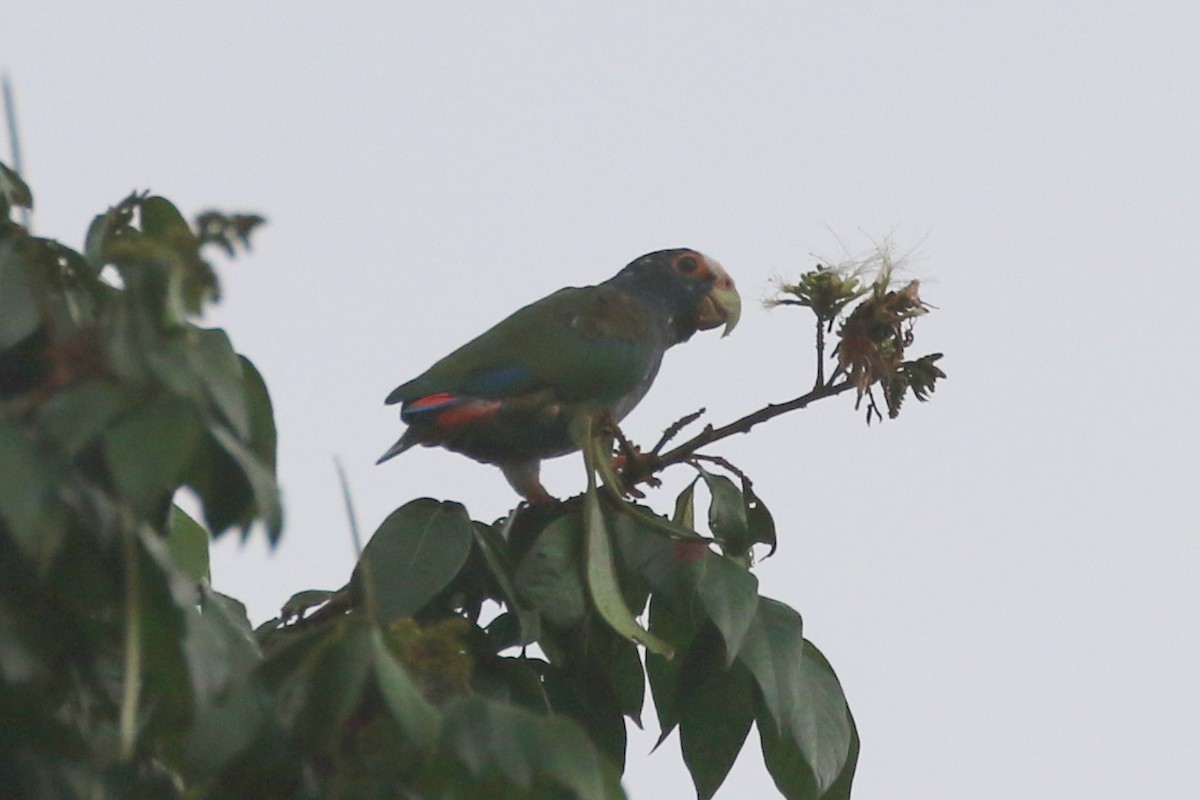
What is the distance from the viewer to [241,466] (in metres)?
1.77

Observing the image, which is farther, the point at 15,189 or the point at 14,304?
the point at 15,189

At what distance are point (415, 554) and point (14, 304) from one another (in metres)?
1.09

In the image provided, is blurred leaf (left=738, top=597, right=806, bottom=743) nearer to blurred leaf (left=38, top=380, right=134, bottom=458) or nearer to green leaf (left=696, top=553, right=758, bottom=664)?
green leaf (left=696, top=553, right=758, bottom=664)

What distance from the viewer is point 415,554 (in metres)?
2.91

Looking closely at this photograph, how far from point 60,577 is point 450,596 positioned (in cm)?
138

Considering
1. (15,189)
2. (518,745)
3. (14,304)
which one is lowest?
(518,745)

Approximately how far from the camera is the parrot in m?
4.31

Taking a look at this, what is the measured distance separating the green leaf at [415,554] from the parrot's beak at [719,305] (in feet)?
8.72

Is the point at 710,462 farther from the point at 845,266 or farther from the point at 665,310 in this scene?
the point at 665,310

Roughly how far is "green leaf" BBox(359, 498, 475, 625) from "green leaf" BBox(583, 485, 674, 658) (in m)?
0.22

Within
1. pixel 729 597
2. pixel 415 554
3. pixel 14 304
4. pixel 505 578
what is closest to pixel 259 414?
pixel 14 304

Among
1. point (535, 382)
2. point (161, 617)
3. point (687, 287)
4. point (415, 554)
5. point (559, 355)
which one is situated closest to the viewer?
point (161, 617)

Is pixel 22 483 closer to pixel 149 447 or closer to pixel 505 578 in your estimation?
pixel 149 447

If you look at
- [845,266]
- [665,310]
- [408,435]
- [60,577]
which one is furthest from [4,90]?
[665,310]
